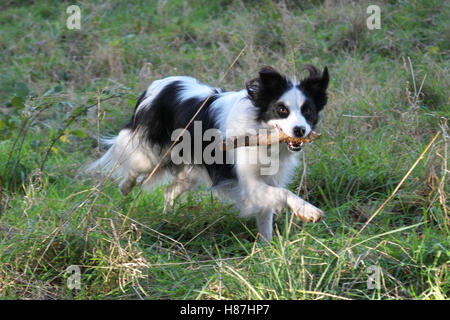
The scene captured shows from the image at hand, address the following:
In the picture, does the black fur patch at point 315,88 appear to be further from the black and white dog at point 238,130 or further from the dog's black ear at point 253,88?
the dog's black ear at point 253,88

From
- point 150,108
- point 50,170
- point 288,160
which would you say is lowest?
point 50,170

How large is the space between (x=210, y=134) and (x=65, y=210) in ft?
4.12

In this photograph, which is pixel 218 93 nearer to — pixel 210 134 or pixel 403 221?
pixel 210 134

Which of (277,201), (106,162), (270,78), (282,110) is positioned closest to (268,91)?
(270,78)

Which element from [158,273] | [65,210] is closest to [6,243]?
[65,210]

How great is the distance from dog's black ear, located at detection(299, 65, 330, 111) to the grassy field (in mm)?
299

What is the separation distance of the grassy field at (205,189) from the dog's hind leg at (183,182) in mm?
140

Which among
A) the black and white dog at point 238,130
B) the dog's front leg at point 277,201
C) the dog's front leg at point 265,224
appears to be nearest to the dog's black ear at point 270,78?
the black and white dog at point 238,130

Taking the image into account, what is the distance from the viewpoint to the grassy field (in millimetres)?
3207

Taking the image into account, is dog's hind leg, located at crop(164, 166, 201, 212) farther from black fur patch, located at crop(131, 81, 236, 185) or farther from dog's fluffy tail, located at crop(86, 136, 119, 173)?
dog's fluffy tail, located at crop(86, 136, 119, 173)

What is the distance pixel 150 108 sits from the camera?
495 cm

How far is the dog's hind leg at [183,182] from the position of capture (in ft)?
16.7

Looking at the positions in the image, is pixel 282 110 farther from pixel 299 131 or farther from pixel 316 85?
pixel 316 85

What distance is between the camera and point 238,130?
4344 mm
